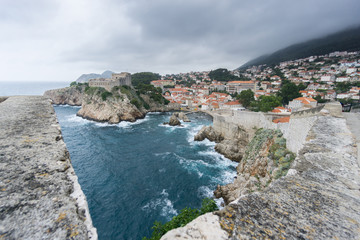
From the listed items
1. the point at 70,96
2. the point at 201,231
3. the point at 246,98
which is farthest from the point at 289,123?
the point at 70,96

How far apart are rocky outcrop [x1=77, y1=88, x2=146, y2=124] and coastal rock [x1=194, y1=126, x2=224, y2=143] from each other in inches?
786

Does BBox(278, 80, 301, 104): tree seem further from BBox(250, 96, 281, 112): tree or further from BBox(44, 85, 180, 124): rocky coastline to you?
BBox(44, 85, 180, 124): rocky coastline

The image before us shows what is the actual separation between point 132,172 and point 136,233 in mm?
7023

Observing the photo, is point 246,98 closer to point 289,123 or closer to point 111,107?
point 289,123

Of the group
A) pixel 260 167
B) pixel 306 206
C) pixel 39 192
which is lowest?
pixel 260 167

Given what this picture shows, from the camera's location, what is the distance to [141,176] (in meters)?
15.4

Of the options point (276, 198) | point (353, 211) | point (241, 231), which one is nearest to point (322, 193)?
point (353, 211)

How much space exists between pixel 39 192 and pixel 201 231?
7.57 feet

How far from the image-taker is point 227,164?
57.4 feet

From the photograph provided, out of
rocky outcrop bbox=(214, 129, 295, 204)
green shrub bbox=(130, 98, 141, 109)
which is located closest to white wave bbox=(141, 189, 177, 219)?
rocky outcrop bbox=(214, 129, 295, 204)

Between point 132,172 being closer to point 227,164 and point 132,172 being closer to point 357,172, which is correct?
point 227,164

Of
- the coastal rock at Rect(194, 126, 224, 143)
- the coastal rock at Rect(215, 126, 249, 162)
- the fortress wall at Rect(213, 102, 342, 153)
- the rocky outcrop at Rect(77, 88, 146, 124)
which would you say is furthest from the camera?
the rocky outcrop at Rect(77, 88, 146, 124)

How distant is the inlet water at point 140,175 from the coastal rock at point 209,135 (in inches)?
50.9

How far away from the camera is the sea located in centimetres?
1084
